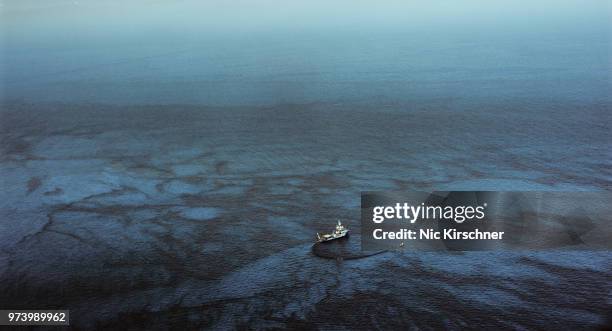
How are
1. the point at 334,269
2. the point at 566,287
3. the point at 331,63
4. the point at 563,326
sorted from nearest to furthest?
the point at 563,326
the point at 566,287
the point at 334,269
the point at 331,63

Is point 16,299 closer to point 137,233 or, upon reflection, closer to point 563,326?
point 137,233

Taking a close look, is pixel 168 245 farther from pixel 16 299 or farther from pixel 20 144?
pixel 20 144

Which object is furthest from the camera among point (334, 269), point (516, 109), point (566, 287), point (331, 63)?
point (331, 63)

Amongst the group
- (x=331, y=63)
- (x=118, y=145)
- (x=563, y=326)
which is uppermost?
(x=331, y=63)

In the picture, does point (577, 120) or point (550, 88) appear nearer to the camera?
point (577, 120)

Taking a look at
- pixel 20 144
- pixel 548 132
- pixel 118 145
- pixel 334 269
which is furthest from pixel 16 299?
pixel 548 132

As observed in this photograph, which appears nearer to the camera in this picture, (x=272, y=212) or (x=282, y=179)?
(x=272, y=212)

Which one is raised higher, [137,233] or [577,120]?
[577,120]
